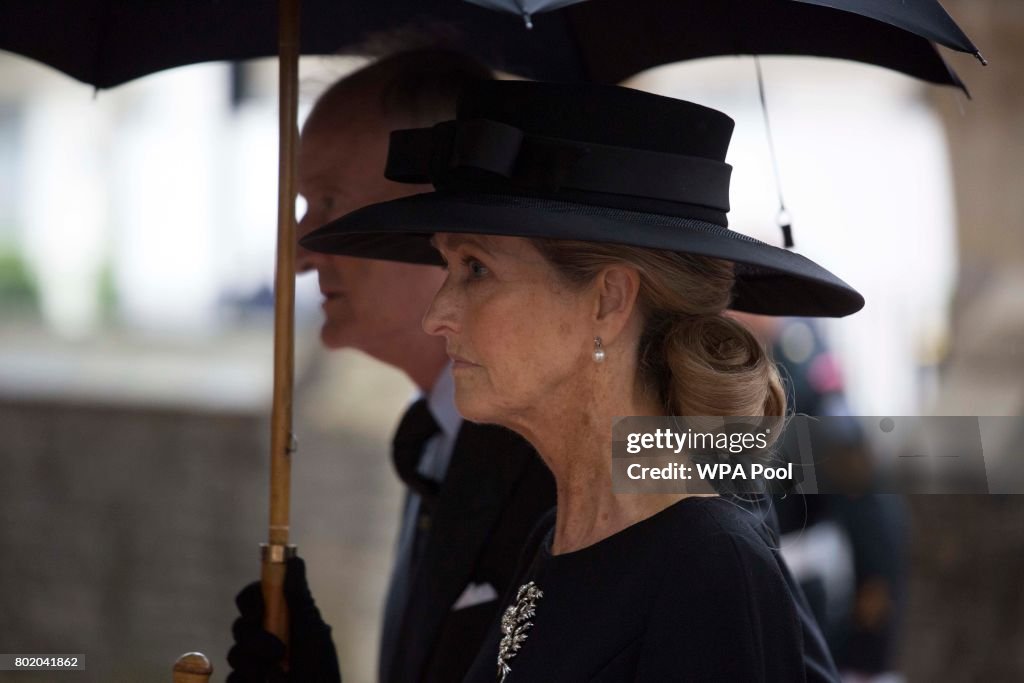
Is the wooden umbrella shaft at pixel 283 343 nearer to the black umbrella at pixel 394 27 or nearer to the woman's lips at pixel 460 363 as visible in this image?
the black umbrella at pixel 394 27

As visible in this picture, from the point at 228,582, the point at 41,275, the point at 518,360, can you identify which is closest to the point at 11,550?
the point at 228,582

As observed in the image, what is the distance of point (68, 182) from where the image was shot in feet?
29.2

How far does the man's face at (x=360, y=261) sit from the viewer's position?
2713 millimetres

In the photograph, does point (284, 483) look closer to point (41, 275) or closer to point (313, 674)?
point (313, 674)

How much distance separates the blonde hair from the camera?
6.23ft

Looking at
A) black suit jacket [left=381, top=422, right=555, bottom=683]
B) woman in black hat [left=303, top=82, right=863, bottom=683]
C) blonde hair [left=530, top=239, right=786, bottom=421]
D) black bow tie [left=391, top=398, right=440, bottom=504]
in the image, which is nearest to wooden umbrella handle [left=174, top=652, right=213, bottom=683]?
black suit jacket [left=381, top=422, right=555, bottom=683]

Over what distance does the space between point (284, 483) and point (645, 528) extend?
2.35 ft

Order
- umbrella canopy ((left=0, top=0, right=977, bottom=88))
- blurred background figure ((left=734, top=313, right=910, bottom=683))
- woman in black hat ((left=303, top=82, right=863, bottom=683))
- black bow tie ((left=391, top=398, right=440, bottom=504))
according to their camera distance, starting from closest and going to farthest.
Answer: woman in black hat ((left=303, top=82, right=863, bottom=683)) < umbrella canopy ((left=0, top=0, right=977, bottom=88)) < black bow tie ((left=391, top=398, right=440, bottom=504)) < blurred background figure ((left=734, top=313, right=910, bottom=683))

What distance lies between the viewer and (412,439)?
265cm

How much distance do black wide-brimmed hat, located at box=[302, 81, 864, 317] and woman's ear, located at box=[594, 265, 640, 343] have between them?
111 mm

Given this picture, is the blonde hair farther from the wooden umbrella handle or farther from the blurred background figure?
the blurred background figure

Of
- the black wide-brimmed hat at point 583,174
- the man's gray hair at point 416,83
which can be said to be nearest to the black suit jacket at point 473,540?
the black wide-brimmed hat at point 583,174

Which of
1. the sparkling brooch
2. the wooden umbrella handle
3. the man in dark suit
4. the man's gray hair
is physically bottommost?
the wooden umbrella handle

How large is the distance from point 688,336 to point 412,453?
0.89 m
